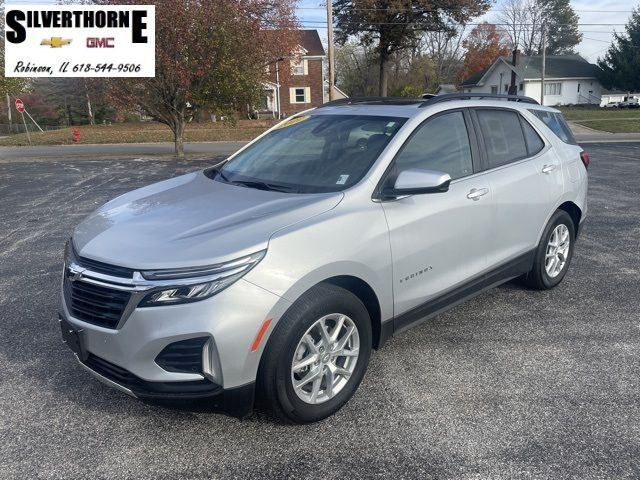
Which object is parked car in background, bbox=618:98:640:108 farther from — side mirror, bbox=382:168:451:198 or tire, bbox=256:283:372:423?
tire, bbox=256:283:372:423

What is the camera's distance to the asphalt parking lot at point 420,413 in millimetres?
2719

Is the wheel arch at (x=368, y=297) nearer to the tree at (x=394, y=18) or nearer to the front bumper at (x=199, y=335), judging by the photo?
the front bumper at (x=199, y=335)

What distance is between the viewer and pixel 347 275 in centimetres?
298

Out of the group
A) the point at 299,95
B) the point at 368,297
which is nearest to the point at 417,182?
the point at 368,297

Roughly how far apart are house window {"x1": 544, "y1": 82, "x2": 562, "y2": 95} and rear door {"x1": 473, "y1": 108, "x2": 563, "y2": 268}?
202ft

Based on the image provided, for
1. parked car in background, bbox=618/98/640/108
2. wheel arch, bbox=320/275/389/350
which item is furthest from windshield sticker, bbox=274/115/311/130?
parked car in background, bbox=618/98/640/108

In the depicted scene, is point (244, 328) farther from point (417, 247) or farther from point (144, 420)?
point (417, 247)

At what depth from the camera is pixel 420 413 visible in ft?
10.4

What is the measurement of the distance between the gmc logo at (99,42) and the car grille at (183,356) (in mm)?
19801

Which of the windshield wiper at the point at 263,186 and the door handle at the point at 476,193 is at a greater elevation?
the windshield wiper at the point at 263,186

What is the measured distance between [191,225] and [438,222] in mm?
1613

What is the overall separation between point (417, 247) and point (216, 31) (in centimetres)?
1662

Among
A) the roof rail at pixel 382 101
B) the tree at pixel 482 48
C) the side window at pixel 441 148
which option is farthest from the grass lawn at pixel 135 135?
the tree at pixel 482 48

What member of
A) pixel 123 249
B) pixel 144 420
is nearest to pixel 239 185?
pixel 123 249
